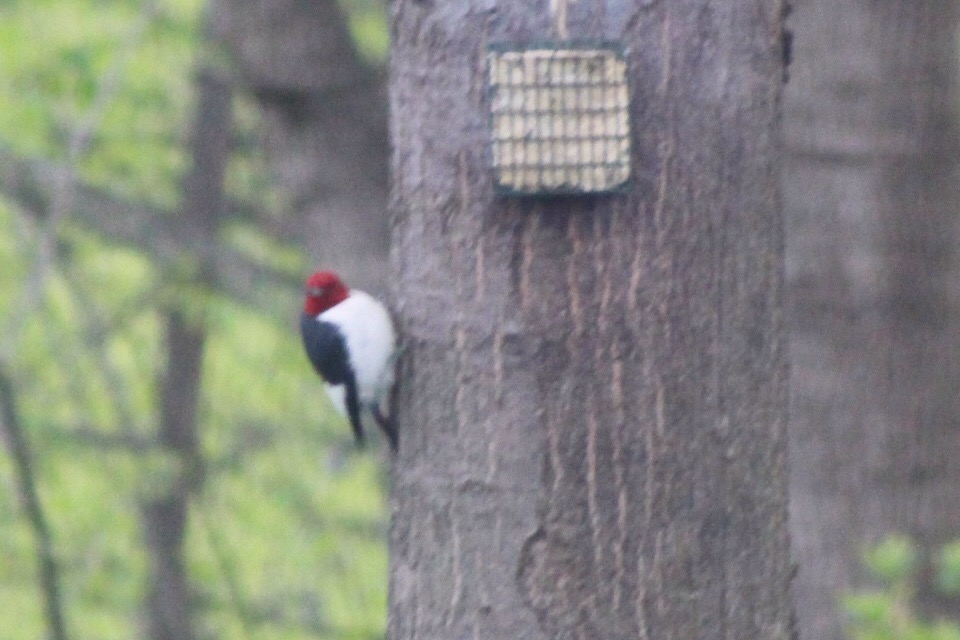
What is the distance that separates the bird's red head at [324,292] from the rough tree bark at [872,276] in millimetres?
1812

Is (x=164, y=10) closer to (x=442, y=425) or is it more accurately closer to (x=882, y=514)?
(x=882, y=514)

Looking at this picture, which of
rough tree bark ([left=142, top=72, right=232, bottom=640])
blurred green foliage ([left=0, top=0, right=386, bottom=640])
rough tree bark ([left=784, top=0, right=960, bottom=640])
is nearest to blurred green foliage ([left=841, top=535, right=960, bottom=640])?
rough tree bark ([left=784, top=0, right=960, bottom=640])

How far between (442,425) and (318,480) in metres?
6.46

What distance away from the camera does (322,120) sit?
574cm

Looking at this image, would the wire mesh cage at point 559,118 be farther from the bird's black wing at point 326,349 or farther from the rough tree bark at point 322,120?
the rough tree bark at point 322,120

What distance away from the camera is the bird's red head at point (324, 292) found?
3637 millimetres

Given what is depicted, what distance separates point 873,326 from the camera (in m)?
4.85

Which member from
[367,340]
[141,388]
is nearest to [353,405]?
[367,340]

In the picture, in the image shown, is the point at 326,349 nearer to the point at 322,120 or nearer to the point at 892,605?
the point at 892,605

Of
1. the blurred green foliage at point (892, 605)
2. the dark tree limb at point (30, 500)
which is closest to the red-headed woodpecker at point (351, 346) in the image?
the blurred green foliage at point (892, 605)

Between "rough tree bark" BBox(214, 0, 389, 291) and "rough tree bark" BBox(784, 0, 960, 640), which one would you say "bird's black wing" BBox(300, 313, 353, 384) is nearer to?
"rough tree bark" BBox(784, 0, 960, 640)

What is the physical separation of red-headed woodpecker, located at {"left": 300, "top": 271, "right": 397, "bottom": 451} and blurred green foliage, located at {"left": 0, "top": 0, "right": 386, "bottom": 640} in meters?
1.83

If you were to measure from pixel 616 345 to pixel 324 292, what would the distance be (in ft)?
4.12

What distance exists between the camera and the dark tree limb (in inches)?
189
